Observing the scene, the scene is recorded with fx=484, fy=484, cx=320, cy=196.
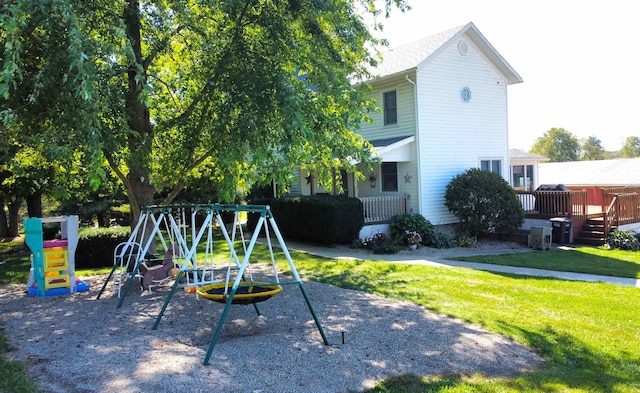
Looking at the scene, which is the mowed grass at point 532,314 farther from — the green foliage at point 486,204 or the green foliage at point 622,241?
the green foliage at point 622,241

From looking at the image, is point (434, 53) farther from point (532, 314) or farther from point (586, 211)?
point (532, 314)

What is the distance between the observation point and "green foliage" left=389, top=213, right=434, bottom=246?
51.5 ft

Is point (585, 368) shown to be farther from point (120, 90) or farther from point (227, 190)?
point (120, 90)

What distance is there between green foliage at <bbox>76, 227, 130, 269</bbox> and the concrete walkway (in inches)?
208

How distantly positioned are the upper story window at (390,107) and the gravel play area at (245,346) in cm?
1068

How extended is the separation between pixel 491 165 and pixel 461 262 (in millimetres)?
7704

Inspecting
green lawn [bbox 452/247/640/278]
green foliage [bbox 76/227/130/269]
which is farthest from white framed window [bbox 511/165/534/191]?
green foliage [bbox 76/227/130/269]

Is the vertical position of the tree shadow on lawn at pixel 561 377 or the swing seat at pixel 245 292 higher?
the swing seat at pixel 245 292

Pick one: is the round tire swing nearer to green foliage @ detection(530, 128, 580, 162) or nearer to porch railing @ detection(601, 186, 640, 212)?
porch railing @ detection(601, 186, 640, 212)

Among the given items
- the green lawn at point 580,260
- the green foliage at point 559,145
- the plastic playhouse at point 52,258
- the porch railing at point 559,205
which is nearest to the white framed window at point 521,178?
the porch railing at point 559,205

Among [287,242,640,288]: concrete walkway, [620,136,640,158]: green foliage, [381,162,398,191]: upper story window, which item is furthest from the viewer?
[620,136,640,158]: green foliage

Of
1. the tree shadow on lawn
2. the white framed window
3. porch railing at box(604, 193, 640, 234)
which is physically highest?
the white framed window

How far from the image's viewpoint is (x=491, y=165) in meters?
19.2

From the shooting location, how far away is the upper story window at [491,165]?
61.9ft
